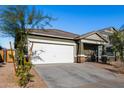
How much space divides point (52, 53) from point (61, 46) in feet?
5.81

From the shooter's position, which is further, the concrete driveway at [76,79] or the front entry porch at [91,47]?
the front entry porch at [91,47]

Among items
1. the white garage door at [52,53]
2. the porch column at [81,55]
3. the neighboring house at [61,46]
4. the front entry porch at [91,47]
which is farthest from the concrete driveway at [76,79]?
the front entry porch at [91,47]

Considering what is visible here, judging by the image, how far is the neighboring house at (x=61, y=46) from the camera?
18.0m

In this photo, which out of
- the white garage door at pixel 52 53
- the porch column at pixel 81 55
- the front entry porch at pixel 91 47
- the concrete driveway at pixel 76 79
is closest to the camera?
the concrete driveway at pixel 76 79

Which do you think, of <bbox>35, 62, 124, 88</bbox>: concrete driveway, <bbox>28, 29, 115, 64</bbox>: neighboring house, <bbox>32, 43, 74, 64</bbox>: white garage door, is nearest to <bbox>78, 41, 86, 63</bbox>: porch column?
<bbox>28, 29, 115, 64</bbox>: neighboring house

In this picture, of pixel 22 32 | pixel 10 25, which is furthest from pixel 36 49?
A: pixel 10 25

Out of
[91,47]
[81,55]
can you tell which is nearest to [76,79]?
[81,55]

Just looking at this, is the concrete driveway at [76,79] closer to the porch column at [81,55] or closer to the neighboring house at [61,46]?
the neighboring house at [61,46]

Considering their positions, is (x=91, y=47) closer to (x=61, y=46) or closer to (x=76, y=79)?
(x=61, y=46)

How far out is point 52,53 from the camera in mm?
19234

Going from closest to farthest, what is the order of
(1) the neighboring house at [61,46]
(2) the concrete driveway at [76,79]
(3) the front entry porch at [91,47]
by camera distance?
(2) the concrete driveway at [76,79] → (1) the neighboring house at [61,46] → (3) the front entry porch at [91,47]

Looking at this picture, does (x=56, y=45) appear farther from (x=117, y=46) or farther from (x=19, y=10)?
(x=117, y=46)

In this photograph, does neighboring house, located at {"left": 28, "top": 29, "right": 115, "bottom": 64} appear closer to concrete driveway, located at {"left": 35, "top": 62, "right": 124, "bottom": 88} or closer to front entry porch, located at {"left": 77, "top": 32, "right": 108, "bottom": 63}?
front entry porch, located at {"left": 77, "top": 32, "right": 108, "bottom": 63}
